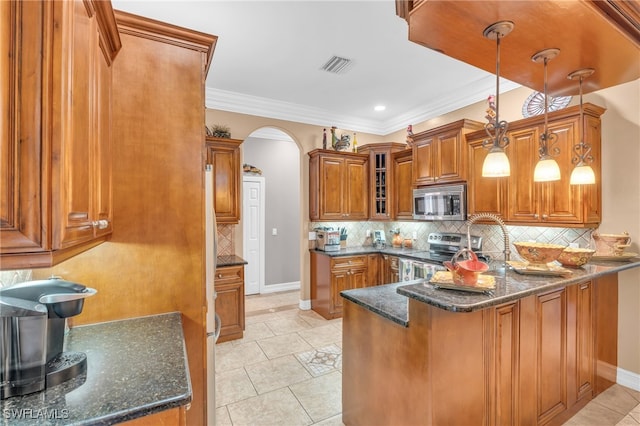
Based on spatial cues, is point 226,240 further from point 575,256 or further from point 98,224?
point 575,256

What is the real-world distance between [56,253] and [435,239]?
4.05 meters

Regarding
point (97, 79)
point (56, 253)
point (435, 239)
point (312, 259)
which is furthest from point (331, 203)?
point (56, 253)

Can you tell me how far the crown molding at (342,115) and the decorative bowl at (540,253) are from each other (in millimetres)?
2256

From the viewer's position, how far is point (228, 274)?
11.6ft

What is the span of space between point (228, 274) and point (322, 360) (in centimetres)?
145

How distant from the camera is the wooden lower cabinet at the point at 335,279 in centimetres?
422

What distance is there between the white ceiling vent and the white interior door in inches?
109

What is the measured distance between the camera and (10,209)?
0.71 metres

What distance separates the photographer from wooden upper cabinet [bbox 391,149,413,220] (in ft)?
14.5

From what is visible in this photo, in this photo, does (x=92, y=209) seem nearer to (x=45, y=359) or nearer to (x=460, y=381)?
(x=45, y=359)

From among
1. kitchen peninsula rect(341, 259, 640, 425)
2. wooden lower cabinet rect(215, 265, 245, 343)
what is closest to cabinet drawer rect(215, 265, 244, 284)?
wooden lower cabinet rect(215, 265, 245, 343)

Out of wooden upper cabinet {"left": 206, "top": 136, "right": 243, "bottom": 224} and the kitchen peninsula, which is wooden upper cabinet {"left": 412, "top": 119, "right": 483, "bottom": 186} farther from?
wooden upper cabinet {"left": 206, "top": 136, "right": 243, "bottom": 224}

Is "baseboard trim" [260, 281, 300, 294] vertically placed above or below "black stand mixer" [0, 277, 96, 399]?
below

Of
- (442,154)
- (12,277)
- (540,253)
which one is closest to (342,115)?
(442,154)
